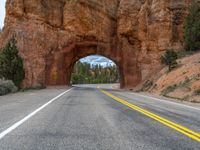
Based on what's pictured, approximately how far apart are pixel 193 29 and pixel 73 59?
75.5 ft

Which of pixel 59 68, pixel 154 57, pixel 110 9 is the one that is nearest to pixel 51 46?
pixel 59 68

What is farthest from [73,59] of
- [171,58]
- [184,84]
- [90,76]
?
[90,76]

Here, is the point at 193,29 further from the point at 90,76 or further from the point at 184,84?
the point at 90,76

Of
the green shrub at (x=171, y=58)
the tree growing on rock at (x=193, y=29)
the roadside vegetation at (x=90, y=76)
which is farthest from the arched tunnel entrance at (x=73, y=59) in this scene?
the roadside vegetation at (x=90, y=76)

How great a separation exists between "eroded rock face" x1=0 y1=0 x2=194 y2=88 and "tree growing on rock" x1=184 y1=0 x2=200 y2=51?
4.53 metres

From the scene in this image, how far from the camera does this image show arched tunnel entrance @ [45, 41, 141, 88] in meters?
44.9

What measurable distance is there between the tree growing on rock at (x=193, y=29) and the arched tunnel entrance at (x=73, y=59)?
10.6 m

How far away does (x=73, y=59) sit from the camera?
50781 mm

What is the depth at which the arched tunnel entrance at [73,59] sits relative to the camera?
44.9m

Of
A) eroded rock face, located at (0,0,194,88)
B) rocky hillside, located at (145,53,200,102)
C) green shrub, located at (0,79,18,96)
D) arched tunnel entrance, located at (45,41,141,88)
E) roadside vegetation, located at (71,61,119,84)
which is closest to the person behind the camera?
rocky hillside, located at (145,53,200,102)

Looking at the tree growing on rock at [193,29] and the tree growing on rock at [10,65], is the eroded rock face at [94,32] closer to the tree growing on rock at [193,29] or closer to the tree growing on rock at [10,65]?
the tree growing on rock at [193,29]

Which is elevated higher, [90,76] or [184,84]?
[90,76]

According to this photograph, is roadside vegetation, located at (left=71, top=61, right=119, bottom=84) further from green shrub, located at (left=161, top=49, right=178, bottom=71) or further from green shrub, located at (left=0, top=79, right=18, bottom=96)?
green shrub, located at (left=0, top=79, right=18, bottom=96)

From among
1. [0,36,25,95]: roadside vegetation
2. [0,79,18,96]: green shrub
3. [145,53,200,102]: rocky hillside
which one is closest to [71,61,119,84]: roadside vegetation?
[0,36,25,95]: roadside vegetation
